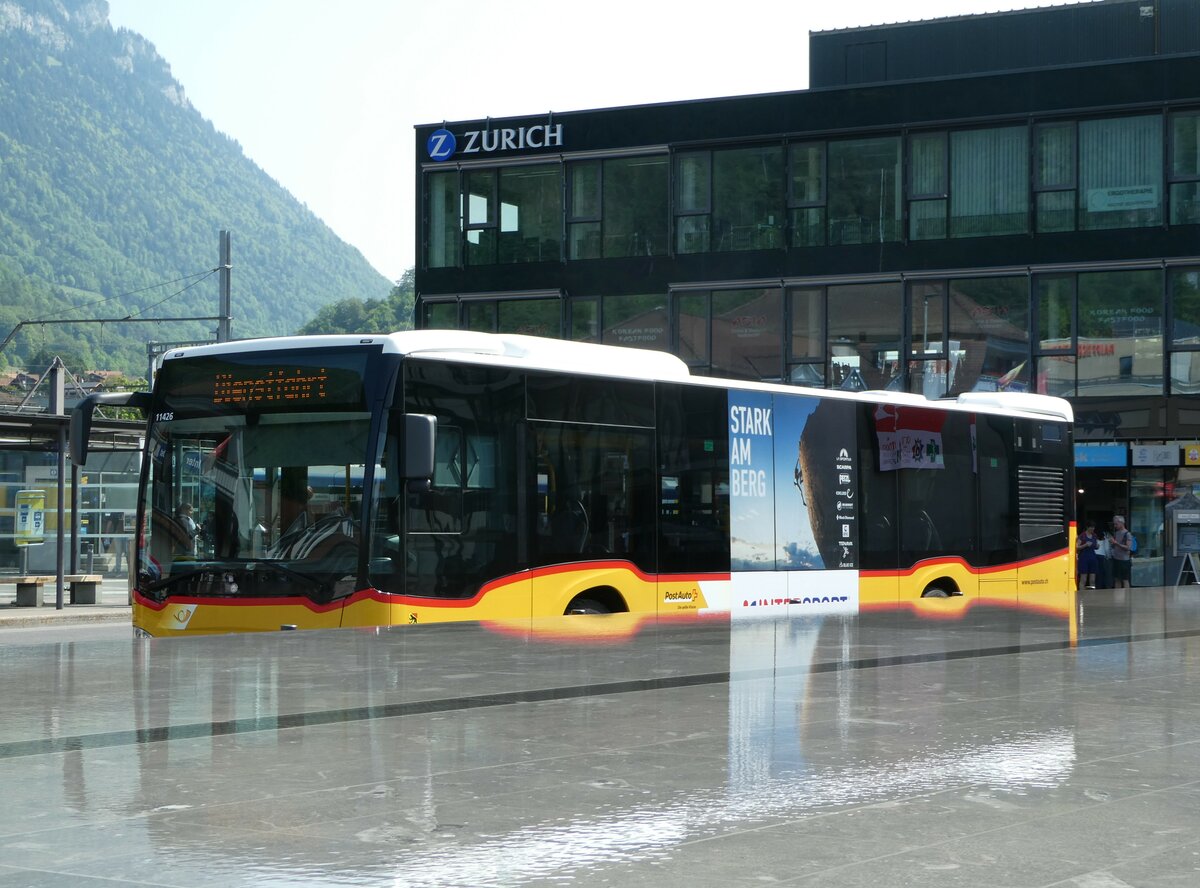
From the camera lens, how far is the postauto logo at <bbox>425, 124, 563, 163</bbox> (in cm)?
3672

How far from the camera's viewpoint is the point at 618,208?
3628cm

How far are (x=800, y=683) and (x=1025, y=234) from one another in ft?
85.6

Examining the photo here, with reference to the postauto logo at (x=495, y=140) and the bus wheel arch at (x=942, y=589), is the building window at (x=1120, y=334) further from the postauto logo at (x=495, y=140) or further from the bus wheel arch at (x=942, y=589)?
the bus wheel arch at (x=942, y=589)

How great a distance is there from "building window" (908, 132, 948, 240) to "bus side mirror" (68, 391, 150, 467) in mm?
22894

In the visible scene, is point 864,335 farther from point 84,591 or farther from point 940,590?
point 84,591

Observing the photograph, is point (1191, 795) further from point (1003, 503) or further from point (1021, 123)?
point (1021, 123)

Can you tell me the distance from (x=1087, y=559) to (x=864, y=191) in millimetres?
8984

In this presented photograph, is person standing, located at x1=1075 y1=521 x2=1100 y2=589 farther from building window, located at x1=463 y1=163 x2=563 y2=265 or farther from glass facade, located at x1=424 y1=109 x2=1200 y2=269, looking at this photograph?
building window, located at x1=463 y1=163 x2=563 y2=265

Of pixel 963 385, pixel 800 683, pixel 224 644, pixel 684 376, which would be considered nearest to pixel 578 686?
pixel 800 683

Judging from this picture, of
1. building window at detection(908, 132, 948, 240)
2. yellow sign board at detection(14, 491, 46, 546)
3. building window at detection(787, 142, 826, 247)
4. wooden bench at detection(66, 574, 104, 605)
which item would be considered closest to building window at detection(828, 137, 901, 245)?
building window at detection(787, 142, 826, 247)

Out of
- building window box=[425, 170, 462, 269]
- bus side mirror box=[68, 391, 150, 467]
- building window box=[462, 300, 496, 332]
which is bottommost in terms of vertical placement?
bus side mirror box=[68, 391, 150, 467]

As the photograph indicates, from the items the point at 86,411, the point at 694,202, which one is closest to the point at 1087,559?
the point at 694,202

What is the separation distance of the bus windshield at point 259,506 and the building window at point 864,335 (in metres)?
22.6

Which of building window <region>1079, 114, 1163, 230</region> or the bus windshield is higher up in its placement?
building window <region>1079, 114, 1163, 230</region>
